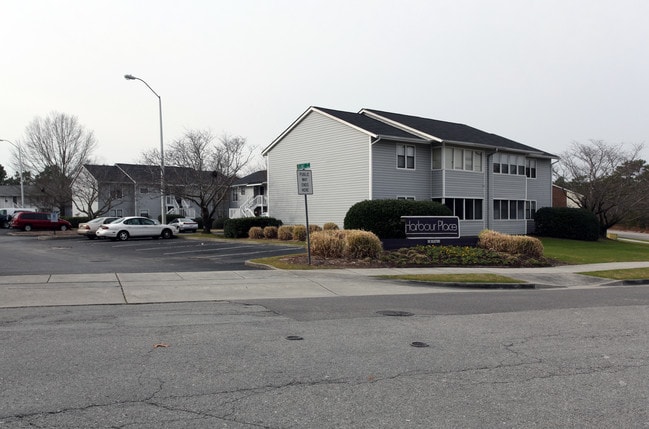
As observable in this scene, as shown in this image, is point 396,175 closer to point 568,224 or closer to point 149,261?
point 568,224

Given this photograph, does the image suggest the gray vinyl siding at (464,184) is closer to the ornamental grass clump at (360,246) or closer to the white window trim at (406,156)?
the white window trim at (406,156)

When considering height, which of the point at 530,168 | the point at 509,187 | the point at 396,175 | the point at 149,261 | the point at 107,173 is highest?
the point at 107,173

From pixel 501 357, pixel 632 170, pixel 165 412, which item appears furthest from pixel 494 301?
pixel 632 170

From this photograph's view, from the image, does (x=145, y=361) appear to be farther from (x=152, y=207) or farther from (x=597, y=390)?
(x=152, y=207)

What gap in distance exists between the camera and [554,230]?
126 ft

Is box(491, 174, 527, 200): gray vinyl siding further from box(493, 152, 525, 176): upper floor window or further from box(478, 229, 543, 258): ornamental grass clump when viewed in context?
box(478, 229, 543, 258): ornamental grass clump

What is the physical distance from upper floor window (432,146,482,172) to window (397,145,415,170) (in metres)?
1.71

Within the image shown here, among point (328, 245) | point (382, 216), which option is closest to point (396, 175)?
point (382, 216)

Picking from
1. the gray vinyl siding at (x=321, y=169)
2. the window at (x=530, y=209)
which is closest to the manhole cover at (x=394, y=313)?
the gray vinyl siding at (x=321, y=169)

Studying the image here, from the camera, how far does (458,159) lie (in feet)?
111

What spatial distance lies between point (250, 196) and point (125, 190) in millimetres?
13018

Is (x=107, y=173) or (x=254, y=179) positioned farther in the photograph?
(x=254, y=179)

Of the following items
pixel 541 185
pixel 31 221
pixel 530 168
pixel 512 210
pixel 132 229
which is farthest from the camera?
pixel 31 221

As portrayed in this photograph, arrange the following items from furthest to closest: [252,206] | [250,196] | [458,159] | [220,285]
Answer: [250,196], [252,206], [458,159], [220,285]
